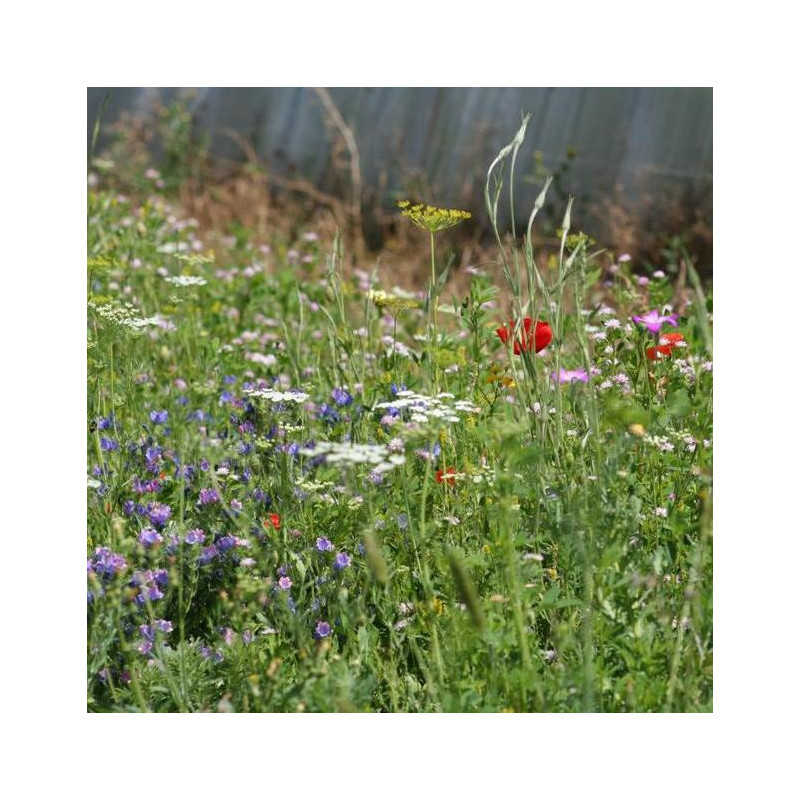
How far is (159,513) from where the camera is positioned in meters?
2.27

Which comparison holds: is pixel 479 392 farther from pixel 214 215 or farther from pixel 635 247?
pixel 214 215

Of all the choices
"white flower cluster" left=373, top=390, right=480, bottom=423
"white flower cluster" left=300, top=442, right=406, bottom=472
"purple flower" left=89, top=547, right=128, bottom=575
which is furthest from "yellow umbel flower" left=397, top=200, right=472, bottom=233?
"purple flower" left=89, top=547, right=128, bottom=575

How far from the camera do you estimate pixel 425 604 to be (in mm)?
2104

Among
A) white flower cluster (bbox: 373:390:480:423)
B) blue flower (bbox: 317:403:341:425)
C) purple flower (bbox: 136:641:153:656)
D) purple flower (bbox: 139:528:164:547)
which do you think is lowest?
purple flower (bbox: 136:641:153:656)

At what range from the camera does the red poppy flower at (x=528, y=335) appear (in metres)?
2.25

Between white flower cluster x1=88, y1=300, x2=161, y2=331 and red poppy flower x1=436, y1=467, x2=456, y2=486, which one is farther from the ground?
white flower cluster x1=88, y1=300, x2=161, y2=331

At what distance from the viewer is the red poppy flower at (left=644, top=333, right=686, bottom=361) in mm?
2475

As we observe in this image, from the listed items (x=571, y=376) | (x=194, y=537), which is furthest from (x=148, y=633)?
(x=571, y=376)

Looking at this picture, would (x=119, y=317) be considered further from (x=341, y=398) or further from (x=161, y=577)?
(x=161, y=577)

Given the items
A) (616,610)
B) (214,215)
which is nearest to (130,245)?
(214,215)

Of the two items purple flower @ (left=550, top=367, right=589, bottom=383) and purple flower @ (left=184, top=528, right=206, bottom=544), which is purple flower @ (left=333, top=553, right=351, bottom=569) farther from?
purple flower @ (left=550, top=367, right=589, bottom=383)

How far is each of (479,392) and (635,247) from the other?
7.37 ft

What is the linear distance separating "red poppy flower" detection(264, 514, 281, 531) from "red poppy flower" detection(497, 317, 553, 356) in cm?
63

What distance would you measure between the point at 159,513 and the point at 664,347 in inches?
47.6
